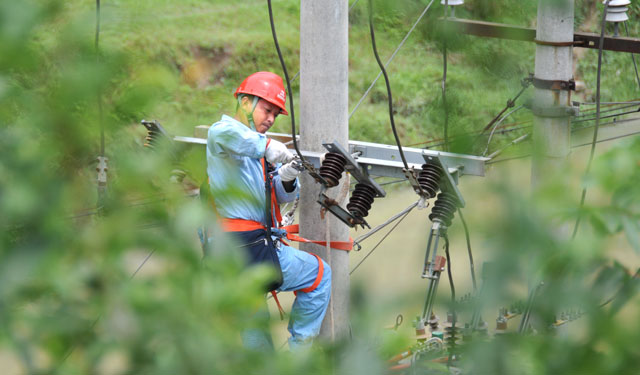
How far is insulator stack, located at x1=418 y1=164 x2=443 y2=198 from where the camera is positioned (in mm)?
3914

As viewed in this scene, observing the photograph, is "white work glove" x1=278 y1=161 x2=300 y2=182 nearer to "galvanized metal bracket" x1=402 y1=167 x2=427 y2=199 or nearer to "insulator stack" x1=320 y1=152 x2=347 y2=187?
"insulator stack" x1=320 y1=152 x2=347 y2=187

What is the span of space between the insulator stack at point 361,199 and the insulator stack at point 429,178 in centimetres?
23

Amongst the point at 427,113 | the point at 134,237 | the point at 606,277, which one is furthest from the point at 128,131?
the point at 606,277

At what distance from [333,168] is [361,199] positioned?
0.75 feet

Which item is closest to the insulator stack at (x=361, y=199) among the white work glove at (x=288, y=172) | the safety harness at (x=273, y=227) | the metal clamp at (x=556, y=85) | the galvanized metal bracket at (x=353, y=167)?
the galvanized metal bracket at (x=353, y=167)

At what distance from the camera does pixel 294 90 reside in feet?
41.4

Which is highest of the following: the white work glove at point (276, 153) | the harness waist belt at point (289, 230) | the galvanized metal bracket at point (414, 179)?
the white work glove at point (276, 153)

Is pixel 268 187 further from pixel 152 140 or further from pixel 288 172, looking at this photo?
pixel 152 140

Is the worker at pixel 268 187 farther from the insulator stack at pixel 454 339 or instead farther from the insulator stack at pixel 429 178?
the insulator stack at pixel 454 339

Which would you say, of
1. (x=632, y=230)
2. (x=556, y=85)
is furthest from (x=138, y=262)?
(x=556, y=85)

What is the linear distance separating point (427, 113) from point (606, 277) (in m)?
0.30

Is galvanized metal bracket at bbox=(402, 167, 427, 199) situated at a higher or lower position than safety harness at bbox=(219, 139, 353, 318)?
higher

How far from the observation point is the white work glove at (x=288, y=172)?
405cm

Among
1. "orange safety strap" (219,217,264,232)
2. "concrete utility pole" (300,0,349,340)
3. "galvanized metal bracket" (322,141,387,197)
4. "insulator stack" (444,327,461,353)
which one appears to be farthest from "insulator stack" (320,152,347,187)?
"insulator stack" (444,327,461,353)
